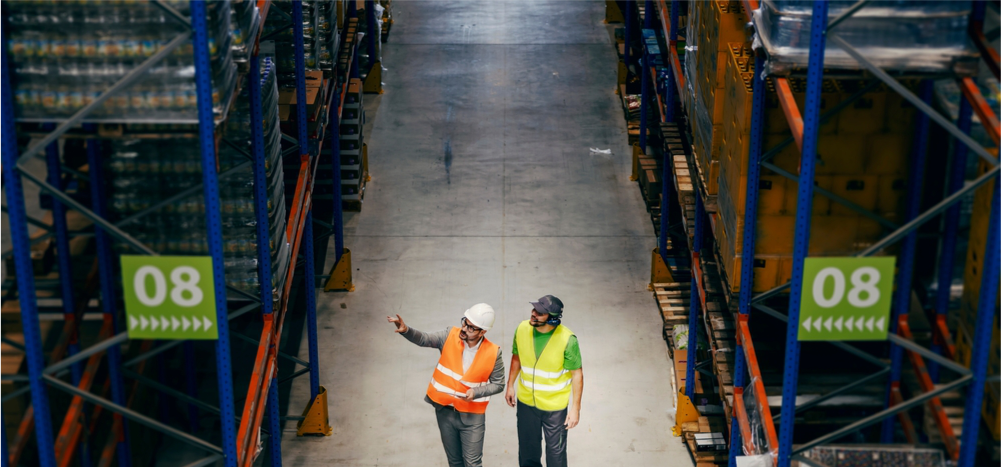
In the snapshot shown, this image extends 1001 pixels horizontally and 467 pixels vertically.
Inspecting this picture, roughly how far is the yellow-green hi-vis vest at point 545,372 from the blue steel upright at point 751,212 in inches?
45.1

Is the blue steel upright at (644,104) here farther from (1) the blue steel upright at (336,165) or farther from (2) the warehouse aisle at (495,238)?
(1) the blue steel upright at (336,165)

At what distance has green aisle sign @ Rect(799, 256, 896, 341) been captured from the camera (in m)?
5.64

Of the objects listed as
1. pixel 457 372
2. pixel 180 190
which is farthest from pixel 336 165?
pixel 180 190

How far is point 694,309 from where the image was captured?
9.68m

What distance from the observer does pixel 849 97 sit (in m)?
6.57

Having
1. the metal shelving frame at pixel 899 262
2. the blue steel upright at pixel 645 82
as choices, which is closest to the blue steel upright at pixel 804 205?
the metal shelving frame at pixel 899 262

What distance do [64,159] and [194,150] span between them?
1450 millimetres

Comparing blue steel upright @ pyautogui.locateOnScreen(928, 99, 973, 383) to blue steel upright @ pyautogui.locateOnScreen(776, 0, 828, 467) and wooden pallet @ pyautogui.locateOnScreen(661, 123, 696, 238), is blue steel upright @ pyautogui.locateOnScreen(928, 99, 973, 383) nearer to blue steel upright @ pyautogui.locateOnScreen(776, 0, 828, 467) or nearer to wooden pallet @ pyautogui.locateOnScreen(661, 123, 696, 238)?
blue steel upright @ pyautogui.locateOnScreen(776, 0, 828, 467)

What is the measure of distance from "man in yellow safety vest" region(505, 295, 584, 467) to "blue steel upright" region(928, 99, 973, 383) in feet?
7.47

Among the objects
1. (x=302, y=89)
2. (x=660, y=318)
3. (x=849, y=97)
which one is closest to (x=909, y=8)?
(x=849, y=97)

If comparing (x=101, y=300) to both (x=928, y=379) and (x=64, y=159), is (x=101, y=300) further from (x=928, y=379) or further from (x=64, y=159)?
(x=928, y=379)

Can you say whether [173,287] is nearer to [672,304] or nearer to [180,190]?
[180,190]

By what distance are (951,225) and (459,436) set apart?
3.53 meters

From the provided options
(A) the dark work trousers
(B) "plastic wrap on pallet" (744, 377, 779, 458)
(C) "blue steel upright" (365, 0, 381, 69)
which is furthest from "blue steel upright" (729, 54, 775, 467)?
(C) "blue steel upright" (365, 0, 381, 69)
